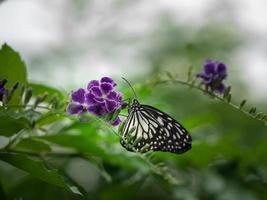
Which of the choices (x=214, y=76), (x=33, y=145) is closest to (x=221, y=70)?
(x=214, y=76)

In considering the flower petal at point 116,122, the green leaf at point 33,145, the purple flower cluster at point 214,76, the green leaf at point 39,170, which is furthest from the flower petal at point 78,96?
the purple flower cluster at point 214,76

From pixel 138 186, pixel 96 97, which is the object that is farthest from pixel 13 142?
pixel 138 186

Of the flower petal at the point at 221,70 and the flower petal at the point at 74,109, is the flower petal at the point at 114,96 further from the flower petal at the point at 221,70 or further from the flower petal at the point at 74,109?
the flower petal at the point at 221,70

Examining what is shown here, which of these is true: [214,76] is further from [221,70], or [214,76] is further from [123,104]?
[123,104]

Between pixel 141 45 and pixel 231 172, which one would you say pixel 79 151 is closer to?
pixel 231 172

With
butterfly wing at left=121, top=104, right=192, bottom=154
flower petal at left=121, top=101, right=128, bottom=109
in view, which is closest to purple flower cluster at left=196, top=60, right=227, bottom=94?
butterfly wing at left=121, top=104, right=192, bottom=154

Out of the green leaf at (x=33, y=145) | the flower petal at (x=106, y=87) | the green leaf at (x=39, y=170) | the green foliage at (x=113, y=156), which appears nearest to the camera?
the green leaf at (x=39, y=170)
